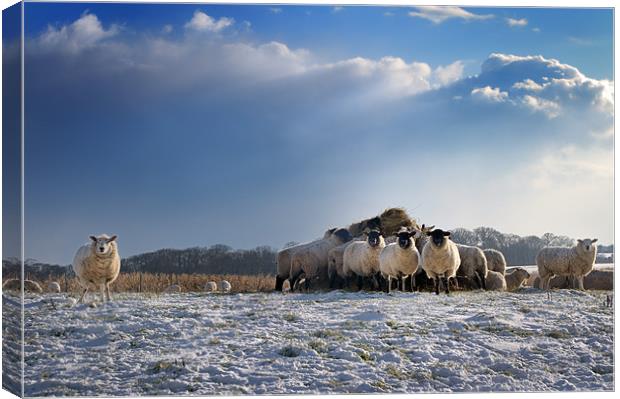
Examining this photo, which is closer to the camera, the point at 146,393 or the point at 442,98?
the point at 146,393

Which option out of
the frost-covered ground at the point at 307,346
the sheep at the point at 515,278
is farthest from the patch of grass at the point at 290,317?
the sheep at the point at 515,278

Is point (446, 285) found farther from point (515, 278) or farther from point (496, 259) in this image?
point (496, 259)

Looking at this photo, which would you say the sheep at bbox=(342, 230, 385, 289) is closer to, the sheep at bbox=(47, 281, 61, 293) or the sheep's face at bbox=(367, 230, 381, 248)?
the sheep's face at bbox=(367, 230, 381, 248)

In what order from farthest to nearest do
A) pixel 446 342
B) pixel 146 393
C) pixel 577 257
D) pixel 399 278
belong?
pixel 399 278
pixel 577 257
pixel 446 342
pixel 146 393

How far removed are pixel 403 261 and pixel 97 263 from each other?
489 centimetres

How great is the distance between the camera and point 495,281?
1457cm

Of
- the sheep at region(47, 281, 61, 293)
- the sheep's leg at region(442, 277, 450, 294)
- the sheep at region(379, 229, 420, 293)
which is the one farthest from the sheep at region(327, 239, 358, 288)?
the sheep at region(47, 281, 61, 293)

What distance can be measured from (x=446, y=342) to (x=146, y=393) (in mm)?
3854

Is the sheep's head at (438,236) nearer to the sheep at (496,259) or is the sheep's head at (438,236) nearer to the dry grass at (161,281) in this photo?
the sheep at (496,259)

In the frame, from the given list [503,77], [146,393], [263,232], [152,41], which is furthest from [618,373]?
[152,41]

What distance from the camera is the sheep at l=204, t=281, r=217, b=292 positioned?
13.5 m

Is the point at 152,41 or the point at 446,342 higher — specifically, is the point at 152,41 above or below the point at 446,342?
above

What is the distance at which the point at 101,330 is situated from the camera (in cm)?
1244

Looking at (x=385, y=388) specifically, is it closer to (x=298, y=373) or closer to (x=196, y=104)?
(x=298, y=373)
